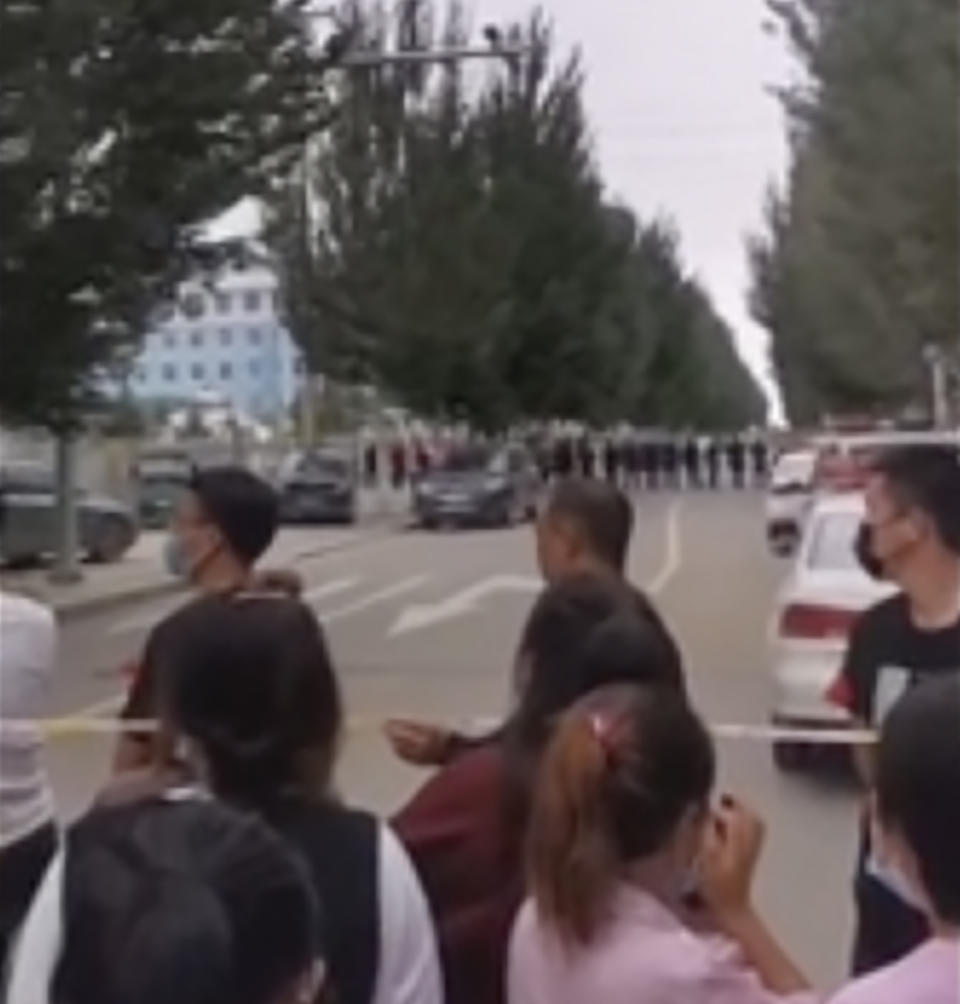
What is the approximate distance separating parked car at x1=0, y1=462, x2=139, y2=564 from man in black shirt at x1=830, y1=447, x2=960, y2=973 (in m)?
30.0

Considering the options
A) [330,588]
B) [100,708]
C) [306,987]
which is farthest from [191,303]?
[306,987]

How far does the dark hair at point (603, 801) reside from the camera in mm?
3451

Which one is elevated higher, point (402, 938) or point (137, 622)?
point (402, 938)

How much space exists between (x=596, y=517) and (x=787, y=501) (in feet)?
124

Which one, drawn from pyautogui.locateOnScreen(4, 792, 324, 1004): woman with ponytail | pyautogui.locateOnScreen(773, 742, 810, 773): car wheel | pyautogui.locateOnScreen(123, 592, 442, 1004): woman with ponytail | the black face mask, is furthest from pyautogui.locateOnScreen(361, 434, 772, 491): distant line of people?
pyautogui.locateOnScreen(4, 792, 324, 1004): woman with ponytail

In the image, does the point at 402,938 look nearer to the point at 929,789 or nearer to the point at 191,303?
the point at 929,789

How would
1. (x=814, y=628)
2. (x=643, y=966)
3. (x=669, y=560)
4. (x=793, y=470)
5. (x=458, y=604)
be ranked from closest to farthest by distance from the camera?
(x=643, y=966) < (x=814, y=628) < (x=458, y=604) < (x=669, y=560) < (x=793, y=470)

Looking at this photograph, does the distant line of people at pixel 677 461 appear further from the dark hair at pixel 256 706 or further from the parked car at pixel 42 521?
the dark hair at pixel 256 706

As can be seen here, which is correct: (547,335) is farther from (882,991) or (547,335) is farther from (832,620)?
(882,991)

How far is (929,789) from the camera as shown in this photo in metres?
2.87

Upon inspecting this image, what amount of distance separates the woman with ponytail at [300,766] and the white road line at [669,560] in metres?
26.6

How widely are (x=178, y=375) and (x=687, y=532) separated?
6807 cm

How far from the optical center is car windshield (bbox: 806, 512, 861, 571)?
13969 millimetres

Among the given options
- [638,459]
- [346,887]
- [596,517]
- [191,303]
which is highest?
[191,303]
